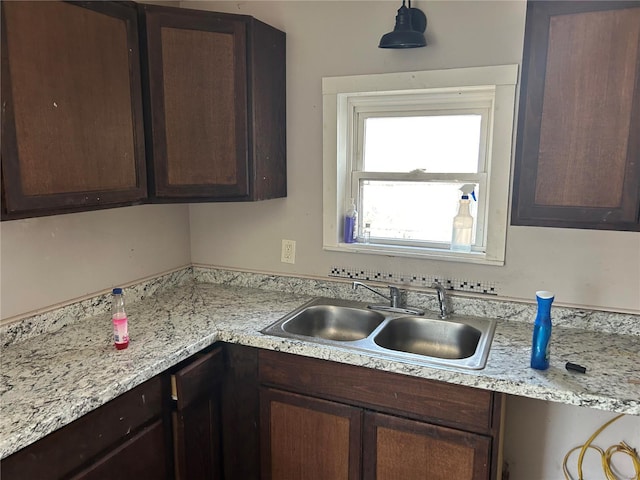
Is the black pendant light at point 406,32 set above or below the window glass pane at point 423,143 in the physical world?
above

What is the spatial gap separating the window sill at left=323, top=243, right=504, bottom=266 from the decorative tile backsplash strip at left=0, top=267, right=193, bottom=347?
2.67 feet

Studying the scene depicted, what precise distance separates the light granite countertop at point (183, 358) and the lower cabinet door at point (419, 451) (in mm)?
198

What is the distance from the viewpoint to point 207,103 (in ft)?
5.95

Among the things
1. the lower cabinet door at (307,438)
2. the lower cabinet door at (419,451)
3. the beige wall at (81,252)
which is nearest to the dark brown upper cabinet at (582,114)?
the lower cabinet door at (419,451)

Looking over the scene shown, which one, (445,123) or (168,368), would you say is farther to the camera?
(445,123)

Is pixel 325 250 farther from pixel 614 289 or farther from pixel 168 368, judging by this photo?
pixel 614 289

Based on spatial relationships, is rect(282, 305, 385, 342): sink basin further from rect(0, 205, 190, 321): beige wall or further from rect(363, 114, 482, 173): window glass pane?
rect(0, 205, 190, 321): beige wall

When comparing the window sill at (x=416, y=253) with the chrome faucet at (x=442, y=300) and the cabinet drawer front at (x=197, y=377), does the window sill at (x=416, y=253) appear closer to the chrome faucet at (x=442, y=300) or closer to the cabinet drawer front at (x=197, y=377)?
the chrome faucet at (x=442, y=300)

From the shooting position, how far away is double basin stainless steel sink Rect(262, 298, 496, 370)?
1688mm

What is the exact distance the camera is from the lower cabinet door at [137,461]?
1363 mm

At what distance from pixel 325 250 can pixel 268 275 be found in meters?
0.33

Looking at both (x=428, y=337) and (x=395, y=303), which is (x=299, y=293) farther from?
(x=428, y=337)

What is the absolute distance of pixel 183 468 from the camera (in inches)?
66.5

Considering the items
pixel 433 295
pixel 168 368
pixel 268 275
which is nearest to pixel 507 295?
pixel 433 295
